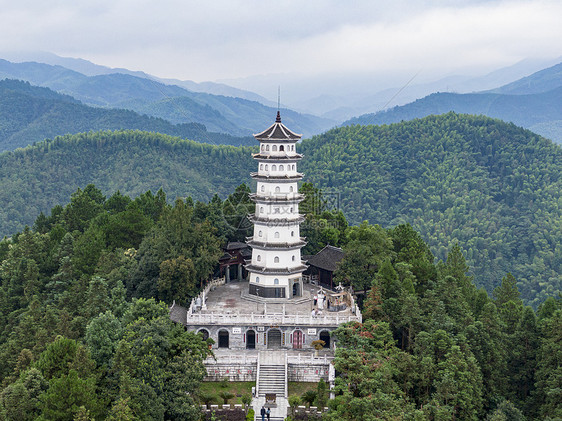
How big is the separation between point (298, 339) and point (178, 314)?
7397mm

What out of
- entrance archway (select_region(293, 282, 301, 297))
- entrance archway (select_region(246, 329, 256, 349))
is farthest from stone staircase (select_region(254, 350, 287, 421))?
entrance archway (select_region(293, 282, 301, 297))

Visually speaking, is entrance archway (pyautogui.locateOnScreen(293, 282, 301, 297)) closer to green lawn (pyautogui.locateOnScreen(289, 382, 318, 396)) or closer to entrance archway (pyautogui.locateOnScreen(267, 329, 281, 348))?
entrance archway (pyautogui.locateOnScreen(267, 329, 281, 348))

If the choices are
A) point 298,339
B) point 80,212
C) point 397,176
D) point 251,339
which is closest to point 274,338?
point 251,339

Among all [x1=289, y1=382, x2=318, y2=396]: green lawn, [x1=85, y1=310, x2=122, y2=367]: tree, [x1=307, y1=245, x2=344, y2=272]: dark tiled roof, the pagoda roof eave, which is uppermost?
the pagoda roof eave

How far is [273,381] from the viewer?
3328 cm

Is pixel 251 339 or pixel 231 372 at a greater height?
pixel 251 339

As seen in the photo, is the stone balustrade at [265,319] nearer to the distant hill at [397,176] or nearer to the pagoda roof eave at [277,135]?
the pagoda roof eave at [277,135]

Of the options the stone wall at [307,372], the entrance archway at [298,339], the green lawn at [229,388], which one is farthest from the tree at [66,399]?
the entrance archway at [298,339]

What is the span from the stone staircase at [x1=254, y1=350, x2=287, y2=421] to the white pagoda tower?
6424 millimetres

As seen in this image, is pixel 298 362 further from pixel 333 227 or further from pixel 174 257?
pixel 333 227

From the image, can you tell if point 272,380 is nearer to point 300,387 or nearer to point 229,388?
point 300,387

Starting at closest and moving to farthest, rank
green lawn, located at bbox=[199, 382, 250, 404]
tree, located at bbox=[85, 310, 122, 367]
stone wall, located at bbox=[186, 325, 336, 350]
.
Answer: tree, located at bbox=[85, 310, 122, 367] → green lawn, located at bbox=[199, 382, 250, 404] → stone wall, located at bbox=[186, 325, 336, 350]

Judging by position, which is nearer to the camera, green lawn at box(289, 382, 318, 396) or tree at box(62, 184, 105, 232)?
green lawn at box(289, 382, 318, 396)

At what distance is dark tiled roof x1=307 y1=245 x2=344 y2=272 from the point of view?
149 feet
